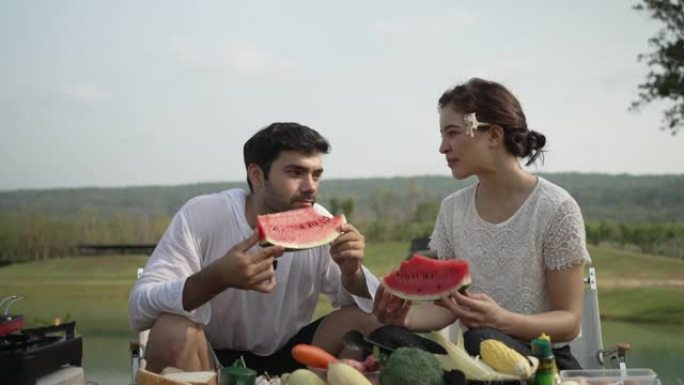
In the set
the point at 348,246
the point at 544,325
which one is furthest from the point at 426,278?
the point at 544,325

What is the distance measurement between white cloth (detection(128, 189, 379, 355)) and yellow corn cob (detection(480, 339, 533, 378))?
92 cm

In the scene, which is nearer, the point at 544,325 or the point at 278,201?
the point at 544,325

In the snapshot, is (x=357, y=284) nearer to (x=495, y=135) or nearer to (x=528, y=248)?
(x=528, y=248)

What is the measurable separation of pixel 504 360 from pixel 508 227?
0.95m

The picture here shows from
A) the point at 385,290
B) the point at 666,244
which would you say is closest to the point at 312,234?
the point at 385,290

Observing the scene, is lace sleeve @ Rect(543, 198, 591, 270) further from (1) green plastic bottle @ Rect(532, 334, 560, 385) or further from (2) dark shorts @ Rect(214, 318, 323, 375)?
(2) dark shorts @ Rect(214, 318, 323, 375)

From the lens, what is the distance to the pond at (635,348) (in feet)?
29.6

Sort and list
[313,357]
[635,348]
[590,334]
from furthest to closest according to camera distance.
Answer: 1. [635,348]
2. [590,334]
3. [313,357]

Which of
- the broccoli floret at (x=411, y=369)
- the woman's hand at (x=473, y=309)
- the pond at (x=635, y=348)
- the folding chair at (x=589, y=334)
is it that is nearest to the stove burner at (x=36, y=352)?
the broccoli floret at (x=411, y=369)

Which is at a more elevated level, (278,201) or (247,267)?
(278,201)

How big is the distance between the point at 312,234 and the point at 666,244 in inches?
381

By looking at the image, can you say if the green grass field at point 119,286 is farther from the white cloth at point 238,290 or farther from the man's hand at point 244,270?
the man's hand at point 244,270

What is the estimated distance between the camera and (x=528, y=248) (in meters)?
3.36

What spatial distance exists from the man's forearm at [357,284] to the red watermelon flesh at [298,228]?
311 mm
